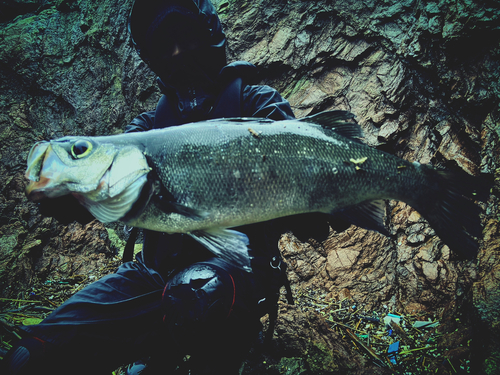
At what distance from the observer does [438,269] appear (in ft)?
9.80

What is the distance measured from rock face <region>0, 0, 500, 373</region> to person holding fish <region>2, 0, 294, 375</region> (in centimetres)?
102

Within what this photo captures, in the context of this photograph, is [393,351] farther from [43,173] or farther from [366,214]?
[43,173]

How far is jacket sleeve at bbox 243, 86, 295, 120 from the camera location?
2.26m

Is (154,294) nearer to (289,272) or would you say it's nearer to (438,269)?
(289,272)

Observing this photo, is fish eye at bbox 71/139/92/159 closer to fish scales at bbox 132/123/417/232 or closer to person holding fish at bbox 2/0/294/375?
person holding fish at bbox 2/0/294/375

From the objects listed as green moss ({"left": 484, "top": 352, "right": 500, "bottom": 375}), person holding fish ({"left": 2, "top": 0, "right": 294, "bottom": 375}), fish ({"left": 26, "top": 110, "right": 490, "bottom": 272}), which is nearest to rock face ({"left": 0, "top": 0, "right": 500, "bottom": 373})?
green moss ({"left": 484, "top": 352, "right": 500, "bottom": 375})

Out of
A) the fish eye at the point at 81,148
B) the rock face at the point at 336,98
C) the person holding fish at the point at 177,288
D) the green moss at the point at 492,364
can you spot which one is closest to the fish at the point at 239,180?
the fish eye at the point at 81,148

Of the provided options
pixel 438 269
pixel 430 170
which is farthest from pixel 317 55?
pixel 438 269

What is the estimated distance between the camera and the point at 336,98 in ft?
12.9

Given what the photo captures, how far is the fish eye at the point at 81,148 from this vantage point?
1.46 m

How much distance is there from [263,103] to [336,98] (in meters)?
1.97

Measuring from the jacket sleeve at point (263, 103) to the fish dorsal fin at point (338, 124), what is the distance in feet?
1.47

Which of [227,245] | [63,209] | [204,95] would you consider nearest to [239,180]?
[227,245]

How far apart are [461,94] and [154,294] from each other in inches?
149
